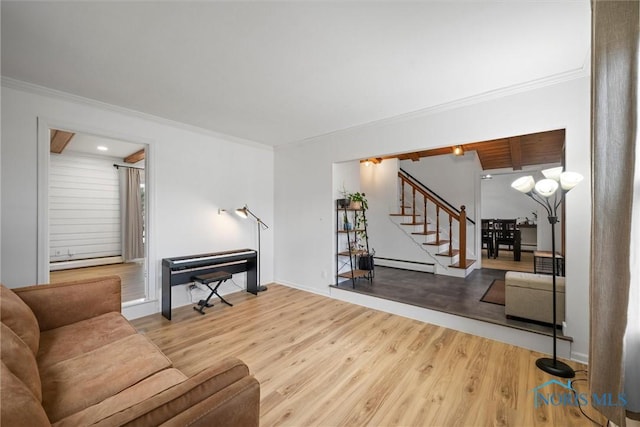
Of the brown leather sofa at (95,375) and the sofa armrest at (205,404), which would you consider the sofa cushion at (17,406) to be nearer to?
the brown leather sofa at (95,375)

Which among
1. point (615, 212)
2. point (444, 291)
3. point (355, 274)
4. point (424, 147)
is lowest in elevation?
point (444, 291)

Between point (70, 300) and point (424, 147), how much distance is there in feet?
12.4

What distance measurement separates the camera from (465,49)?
2.07m

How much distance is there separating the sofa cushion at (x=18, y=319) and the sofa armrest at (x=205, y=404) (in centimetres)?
116

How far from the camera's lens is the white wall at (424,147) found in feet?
7.82

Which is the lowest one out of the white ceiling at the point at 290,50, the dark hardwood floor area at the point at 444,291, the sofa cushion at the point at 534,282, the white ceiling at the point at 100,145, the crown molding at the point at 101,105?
the dark hardwood floor area at the point at 444,291

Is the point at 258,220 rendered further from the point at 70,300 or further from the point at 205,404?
the point at 205,404

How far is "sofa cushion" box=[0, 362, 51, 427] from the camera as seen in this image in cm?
70

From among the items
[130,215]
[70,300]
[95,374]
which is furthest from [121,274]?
[95,374]

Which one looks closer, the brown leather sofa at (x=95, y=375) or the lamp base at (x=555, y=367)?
the brown leather sofa at (x=95, y=375)

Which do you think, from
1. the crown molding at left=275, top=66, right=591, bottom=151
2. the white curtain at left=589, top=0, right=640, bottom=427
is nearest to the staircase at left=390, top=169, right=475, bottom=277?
the crown molding at left=275, top=66, right=591, bottom=151

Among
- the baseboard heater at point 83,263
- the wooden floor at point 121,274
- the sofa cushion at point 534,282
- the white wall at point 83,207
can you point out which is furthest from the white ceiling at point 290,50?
the baseboard heater at point 83,263

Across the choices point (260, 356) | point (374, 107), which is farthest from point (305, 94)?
point (260, 356)

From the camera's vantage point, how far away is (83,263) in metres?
5.97
